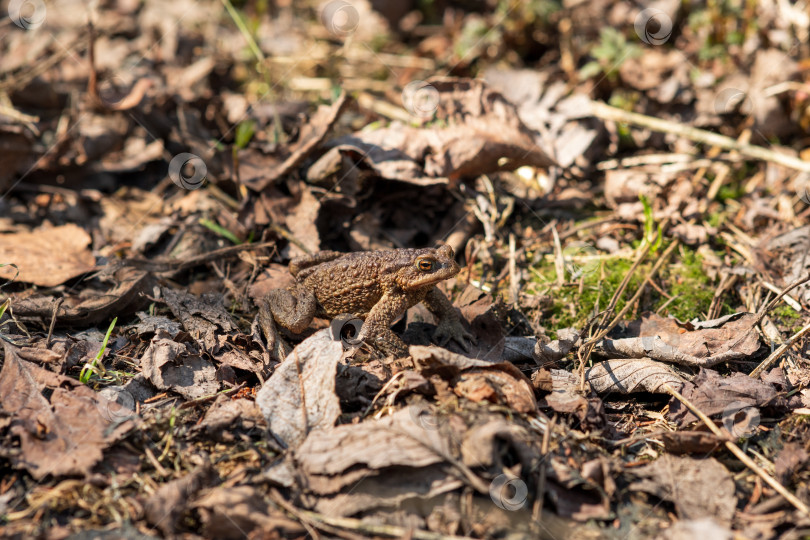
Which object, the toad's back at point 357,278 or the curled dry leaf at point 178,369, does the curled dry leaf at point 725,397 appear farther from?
the curled dry leaf at point 178,369

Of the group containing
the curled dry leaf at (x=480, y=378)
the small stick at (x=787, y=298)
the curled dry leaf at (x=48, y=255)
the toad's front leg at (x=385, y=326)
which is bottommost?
the curled dry leaf at (x=48, y=255)

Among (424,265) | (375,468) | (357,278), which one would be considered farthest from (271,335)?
(375,468)

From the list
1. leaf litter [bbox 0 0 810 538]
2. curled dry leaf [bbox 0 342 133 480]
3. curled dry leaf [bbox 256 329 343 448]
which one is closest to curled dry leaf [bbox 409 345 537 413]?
leaf litter [bbox 0 0 810 538]

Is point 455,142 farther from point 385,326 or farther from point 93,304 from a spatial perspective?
point 93,304

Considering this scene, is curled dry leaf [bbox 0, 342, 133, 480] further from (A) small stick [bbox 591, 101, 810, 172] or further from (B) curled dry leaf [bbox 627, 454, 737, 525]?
(A) small stick [bbox 591, 101, 810, 172]

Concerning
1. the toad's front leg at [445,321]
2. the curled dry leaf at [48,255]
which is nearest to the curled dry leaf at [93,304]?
the curled dry leaf at [48,255]

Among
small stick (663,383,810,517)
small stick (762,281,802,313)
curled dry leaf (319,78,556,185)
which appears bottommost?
small stick (663,383,810,517)
